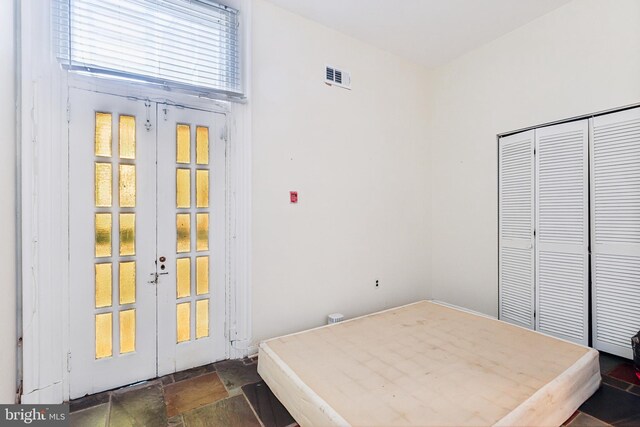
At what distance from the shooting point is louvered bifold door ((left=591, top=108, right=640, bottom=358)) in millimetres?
2676

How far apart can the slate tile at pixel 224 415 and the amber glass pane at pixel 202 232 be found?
4.17 feet

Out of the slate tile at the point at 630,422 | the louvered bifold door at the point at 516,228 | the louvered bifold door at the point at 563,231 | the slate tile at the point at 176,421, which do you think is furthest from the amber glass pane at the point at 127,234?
the louvered bifold door at the point at 563,231

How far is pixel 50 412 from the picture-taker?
2016mm

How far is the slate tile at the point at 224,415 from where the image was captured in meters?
1.99

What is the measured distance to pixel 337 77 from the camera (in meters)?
3.52

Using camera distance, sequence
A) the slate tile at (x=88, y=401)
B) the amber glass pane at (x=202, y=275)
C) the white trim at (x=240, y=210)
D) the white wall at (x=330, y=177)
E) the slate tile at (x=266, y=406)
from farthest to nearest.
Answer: the white wall at (x=330, y=177)
the white trim at (x=240, y=210)
the amber glass pane at (x=202, y=275)
the slate tile at (x=88, y=401)
the slate tile at (x=266, y=406)

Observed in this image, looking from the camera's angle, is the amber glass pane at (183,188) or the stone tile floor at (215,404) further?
the amber glass pane at (183,188)

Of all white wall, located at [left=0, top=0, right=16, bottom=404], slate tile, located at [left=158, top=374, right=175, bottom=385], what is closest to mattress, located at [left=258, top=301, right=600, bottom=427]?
slate tile, located at [left=158, top=374, right=175, bottom=385]

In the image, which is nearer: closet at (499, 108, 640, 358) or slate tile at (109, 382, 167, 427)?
slate tile at (109, 382, 167, 427)

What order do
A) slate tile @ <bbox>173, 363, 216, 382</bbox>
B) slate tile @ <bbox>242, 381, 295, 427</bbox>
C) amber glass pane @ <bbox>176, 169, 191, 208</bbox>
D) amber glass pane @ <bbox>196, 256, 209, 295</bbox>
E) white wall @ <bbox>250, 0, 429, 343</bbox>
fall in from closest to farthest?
1. slate tile @ <bbox>242, 381, 295, 427</bbox>
2. slate tile @ <bbox>173, 363, 216, 382</bbox>
3. amber glass pane @ <bbox>176, 169, 191, 208</bbox>
4. amber glass pane @ <bbox>196, 256, 209, 295</bbox>
5. white wall @ <bbox>250, 0, 429, 343</bbox>

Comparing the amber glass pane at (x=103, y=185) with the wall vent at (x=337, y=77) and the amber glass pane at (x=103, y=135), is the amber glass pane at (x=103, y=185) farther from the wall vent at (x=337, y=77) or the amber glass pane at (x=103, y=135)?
the wall vent at (x=337, y=77)

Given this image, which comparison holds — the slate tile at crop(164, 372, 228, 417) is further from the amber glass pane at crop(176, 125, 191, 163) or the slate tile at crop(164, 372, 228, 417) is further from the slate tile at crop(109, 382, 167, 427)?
the amber glass pane at crop(176, 125, 191, 163)

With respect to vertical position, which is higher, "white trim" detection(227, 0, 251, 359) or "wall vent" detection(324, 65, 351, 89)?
"wall vent" detection(324, 65, 351, 89)

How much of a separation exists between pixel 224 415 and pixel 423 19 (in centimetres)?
417
